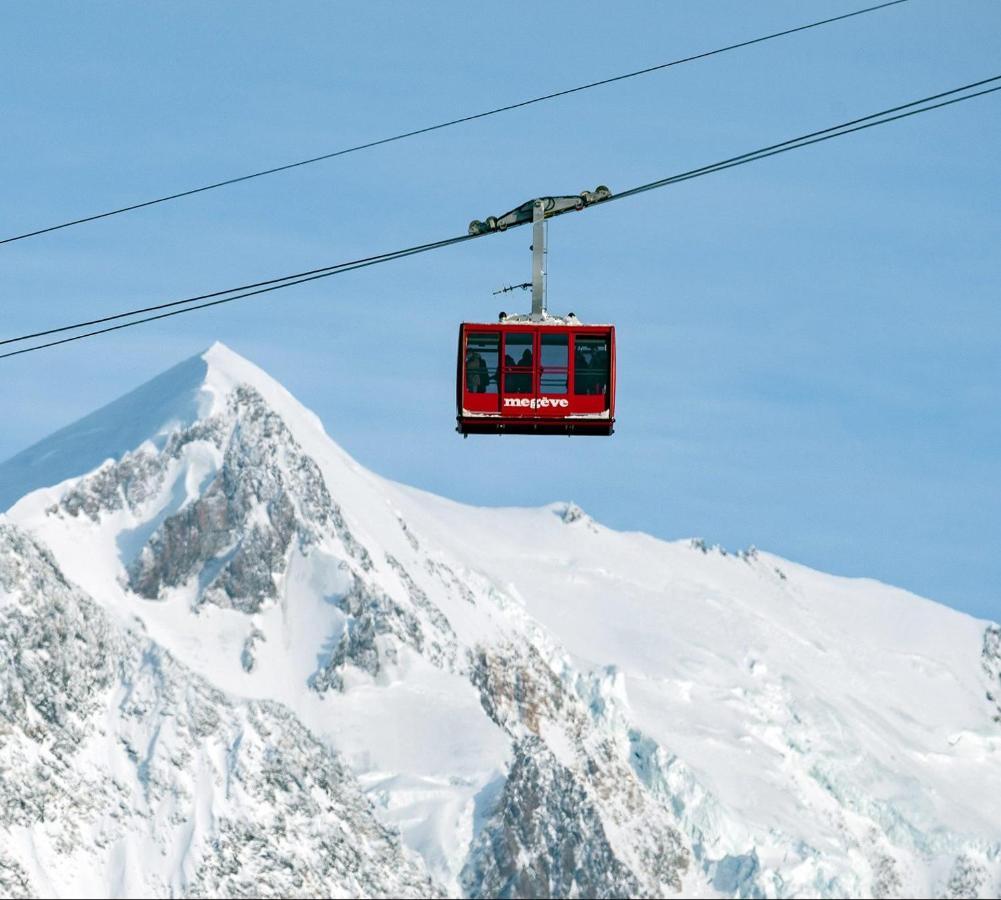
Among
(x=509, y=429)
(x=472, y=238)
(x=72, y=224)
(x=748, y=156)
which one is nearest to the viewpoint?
(x=748, y=156)

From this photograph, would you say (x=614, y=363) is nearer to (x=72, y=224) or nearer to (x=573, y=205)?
(x=573, y=205)

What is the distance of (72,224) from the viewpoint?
49.9m

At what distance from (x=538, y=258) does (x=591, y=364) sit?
5408 millimetres

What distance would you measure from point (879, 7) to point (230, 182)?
13442 millimetres

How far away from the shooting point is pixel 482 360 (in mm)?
54156

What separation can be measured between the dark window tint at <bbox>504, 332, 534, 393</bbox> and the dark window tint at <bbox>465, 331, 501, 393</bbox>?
0.23 metres

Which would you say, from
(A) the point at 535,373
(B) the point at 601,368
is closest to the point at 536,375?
(A) the point at 535,373

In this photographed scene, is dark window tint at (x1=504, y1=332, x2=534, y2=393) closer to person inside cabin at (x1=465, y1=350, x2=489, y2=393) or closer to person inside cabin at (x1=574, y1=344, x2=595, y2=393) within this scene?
person inside cabin at (x1=465, y1=350, x2=489, y2=393)

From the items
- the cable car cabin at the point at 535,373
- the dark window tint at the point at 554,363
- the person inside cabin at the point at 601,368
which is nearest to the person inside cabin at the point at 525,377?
the cable car cabin at the point at 535,373

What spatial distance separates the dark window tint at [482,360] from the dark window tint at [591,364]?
1792mm

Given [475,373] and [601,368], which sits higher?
[601,368]

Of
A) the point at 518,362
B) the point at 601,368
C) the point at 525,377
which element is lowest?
the point at 525,377

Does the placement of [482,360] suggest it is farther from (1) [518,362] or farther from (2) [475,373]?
(1) [518,362]

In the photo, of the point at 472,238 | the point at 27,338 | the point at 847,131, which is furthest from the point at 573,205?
the point at 27,338
